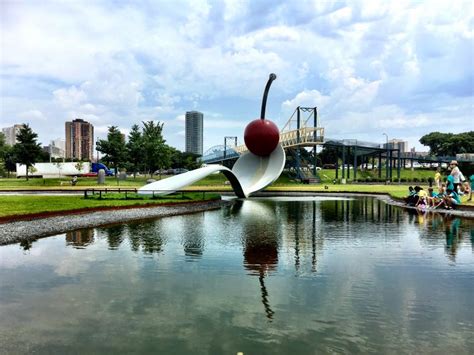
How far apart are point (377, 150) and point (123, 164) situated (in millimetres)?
36149

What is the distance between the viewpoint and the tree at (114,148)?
4819 cm

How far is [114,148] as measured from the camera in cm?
4828

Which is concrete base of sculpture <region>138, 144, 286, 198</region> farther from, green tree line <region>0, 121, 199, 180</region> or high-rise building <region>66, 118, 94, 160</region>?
high-rise building <region>66, 118, 94, 160</region>

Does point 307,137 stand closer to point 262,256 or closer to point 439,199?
point 439,199

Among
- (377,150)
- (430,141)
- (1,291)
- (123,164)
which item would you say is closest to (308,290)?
(1,291)

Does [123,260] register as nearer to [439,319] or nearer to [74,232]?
[74,232]

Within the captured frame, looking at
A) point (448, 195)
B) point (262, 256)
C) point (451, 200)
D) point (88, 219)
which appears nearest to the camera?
point (262, 256)

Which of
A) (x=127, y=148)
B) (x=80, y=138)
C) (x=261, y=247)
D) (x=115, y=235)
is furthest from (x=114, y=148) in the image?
(x=80, y=138)

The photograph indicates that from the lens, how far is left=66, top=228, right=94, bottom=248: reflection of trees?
34.3ft

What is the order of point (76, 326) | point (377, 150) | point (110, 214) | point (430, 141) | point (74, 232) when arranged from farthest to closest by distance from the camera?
point (430, 141) < point (377, 150) < point (110, 214) < point (74, 232) < point (76, 326)

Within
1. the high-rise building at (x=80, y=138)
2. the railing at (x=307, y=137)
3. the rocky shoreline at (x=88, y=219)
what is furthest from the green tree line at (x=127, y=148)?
the high-rise building at (x=80, y=138)

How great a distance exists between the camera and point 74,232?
12.3m

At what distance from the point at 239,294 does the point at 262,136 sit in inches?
1002

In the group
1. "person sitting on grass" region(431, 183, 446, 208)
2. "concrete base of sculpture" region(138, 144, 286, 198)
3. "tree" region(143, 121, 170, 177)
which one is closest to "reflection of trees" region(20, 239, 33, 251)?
"concrete base of sculpture" region(138, 144, 286, 198)
